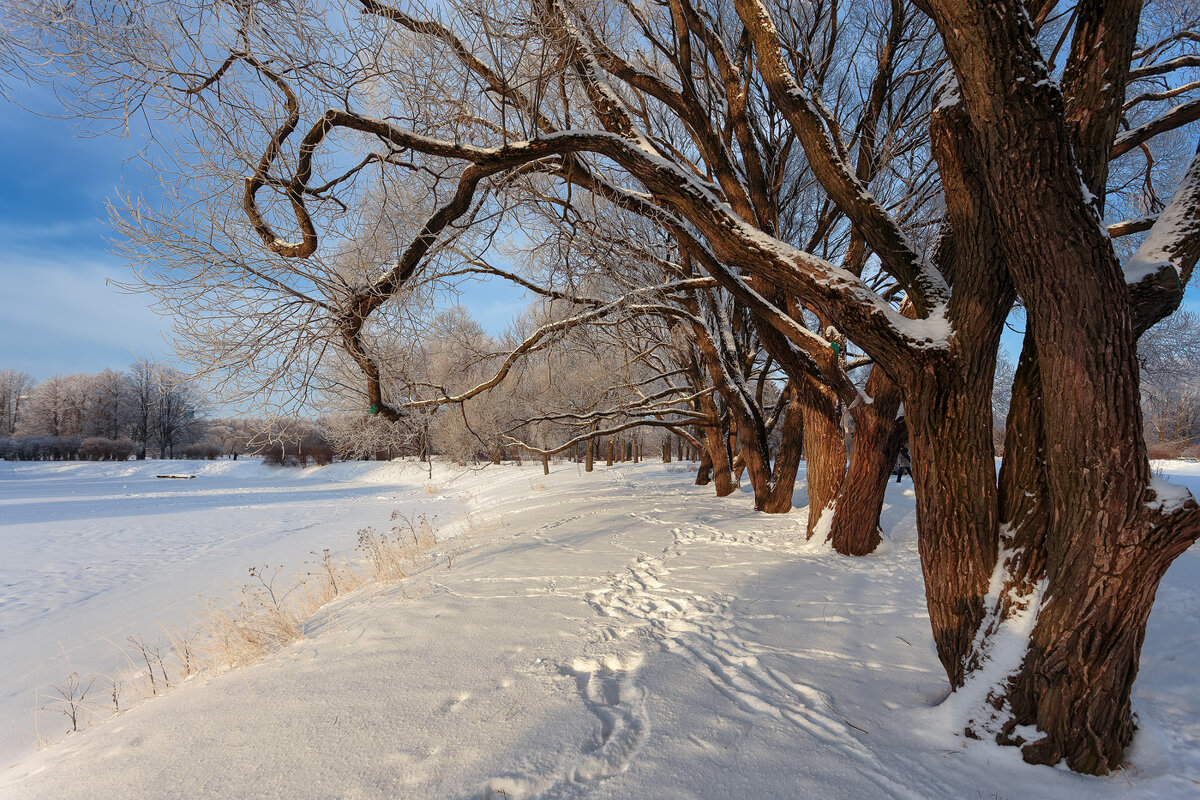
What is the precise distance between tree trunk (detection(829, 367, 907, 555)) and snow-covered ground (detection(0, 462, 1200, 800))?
319 mm

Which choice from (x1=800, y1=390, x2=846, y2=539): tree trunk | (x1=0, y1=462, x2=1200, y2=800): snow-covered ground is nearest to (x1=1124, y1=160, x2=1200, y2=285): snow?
(x1=0, y1=462, x2=1200, y2=800): snow-covered ground

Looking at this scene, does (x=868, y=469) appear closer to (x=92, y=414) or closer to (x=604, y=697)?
(x=604, y=697)

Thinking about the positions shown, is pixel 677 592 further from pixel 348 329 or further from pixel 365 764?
pixel 348 329

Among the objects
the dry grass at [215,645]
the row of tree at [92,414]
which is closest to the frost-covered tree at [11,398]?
the row of tree at [92,414]

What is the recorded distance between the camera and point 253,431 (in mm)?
4160

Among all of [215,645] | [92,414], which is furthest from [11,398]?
[215,645]

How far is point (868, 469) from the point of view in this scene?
5.70 meters

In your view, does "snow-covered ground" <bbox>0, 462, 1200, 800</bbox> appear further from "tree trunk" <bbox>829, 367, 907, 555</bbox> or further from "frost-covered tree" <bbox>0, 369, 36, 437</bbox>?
"frost-covered tree" <bbox>0, 369, 36, 437</bbox>

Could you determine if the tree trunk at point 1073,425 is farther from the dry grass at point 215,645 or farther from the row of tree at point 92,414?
the row of tree at point 92,414

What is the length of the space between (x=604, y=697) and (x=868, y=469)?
4370 mm

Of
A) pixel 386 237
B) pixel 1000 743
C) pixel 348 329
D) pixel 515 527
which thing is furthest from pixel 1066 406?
pixel 515 527

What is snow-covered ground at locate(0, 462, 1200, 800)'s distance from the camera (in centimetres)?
202

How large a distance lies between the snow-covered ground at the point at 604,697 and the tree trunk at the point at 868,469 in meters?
0.32

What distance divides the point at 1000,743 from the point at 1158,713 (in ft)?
3.68
